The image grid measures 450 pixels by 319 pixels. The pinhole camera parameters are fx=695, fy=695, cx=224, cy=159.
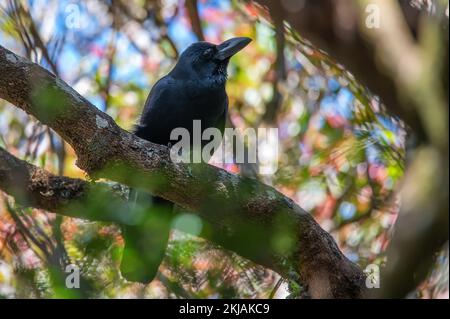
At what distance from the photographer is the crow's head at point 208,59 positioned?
4898 mm

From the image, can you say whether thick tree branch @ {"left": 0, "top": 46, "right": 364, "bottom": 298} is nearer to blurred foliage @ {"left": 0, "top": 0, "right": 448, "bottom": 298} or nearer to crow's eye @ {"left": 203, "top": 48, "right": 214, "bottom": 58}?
blurred foliage @ {"left": 0, "top": 0, "right": 448, "bottom": 298}

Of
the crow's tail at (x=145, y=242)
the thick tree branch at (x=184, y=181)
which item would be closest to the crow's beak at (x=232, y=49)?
the crow's tail at (x=145, y=242)

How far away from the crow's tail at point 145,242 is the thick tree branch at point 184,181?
168 millimetres

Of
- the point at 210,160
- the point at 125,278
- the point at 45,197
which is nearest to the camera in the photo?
the point at 125,278

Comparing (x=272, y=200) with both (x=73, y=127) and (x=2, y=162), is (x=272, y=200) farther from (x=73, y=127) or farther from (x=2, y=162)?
(x=2, y=162)

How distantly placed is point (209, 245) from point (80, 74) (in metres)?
3.33

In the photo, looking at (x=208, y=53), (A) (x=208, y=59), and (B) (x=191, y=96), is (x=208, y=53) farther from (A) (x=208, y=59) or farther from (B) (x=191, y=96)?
(B) (x=191, y=96)

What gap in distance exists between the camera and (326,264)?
10.8ft

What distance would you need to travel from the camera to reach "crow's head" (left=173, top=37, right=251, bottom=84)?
4898 mm

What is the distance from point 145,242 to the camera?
111 inches

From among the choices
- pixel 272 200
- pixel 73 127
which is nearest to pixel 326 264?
pixel 272 200

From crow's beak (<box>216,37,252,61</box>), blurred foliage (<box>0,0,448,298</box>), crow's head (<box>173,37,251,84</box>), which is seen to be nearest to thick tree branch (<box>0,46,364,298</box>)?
blurred foliage (<box>0,0,448,298</box>)

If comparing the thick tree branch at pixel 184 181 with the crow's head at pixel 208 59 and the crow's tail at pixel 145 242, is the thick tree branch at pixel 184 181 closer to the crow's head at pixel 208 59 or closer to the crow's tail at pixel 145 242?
the crow's tail at pixel 145 242

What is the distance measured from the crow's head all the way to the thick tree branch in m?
1.61
